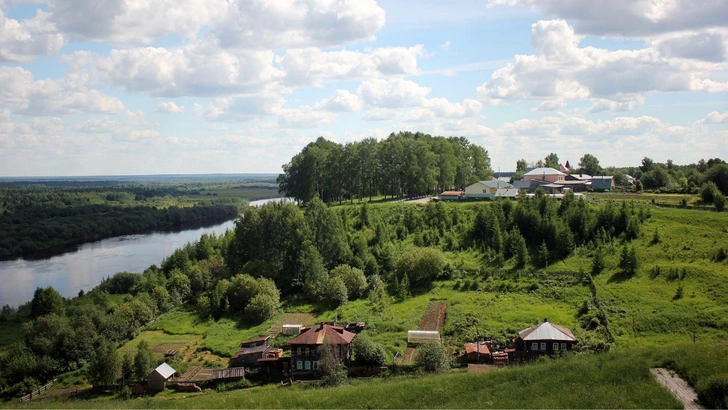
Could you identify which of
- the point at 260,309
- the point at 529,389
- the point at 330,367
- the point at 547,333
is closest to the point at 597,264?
the point at 547,333

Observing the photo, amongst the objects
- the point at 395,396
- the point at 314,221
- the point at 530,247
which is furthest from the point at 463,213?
the point at 395,396

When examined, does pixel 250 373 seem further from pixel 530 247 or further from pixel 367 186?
pixel 367 186

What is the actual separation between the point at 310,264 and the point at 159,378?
1760 centimetres

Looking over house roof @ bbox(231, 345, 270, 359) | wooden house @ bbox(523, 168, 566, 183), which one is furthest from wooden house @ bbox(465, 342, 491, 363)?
wooden house @ bbox(523, 168, 566, 183)

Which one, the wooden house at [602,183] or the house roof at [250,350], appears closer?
→ the house roof at [250,350]

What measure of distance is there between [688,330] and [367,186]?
161ft

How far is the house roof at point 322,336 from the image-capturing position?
29925mm

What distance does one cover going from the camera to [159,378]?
29828 millimetres

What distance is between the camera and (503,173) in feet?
453

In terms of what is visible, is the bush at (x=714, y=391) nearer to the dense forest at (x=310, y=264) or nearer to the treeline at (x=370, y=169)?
the dense forest at (x=310, y=264)

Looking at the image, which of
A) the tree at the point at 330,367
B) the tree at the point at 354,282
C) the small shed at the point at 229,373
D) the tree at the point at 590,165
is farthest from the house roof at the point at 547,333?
the tree at the point at 590,165

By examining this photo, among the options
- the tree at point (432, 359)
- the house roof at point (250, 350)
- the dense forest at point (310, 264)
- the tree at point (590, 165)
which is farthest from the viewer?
the tree at point (590, 165)

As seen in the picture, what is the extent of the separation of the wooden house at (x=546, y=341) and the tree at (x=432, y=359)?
4.58 meters

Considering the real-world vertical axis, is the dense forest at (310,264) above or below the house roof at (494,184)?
below
